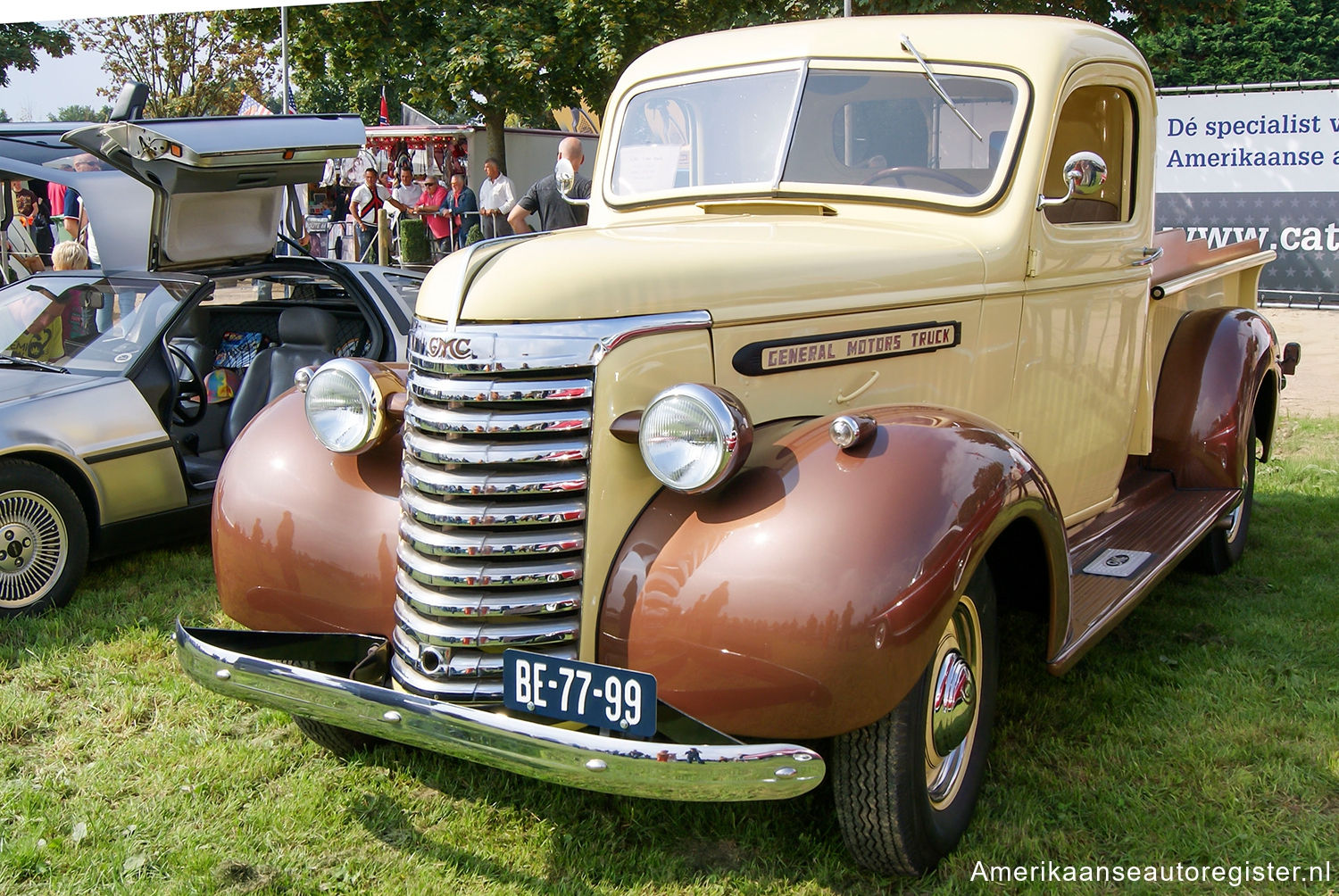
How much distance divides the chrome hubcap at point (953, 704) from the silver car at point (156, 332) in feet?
12.2

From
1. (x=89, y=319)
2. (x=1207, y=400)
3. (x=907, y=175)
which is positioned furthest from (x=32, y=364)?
(x=1207, y=400)

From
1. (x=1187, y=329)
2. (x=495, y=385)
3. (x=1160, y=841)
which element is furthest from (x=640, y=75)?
(x=1160, y=841)

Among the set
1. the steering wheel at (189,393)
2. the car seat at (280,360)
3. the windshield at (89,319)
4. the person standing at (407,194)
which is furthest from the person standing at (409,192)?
the car seat at (280,360)

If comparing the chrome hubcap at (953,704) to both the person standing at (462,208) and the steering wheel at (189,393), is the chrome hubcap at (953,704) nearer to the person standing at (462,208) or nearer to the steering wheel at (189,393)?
the steering wheel at (189,393)

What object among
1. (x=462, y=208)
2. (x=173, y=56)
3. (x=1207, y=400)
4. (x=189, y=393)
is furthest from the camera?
(x=173, y=56)

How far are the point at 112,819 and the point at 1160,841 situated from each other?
2754 millimetres

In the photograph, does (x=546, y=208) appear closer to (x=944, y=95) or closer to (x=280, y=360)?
(x=280, y=360)

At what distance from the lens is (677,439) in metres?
2.43

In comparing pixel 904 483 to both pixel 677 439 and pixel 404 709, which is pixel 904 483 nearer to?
pixel 677 439

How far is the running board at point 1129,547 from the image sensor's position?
313 cm

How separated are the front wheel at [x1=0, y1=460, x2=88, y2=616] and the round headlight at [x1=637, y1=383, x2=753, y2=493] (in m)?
3.33

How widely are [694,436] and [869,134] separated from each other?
160cm

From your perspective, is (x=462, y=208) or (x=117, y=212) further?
(x=462, y=208)

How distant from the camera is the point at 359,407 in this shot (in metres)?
2.93
